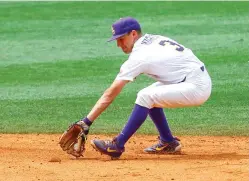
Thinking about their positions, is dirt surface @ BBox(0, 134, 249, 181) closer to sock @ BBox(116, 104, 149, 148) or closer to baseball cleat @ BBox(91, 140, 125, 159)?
baseball cleat @ BBox(91, 140, 125, 159)

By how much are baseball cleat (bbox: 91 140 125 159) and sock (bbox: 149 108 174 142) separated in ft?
1.91

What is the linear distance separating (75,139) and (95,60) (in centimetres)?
594

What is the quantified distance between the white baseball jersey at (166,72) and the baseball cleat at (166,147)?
50cm

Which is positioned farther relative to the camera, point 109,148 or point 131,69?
point 109,148

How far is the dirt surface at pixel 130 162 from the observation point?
7.30 m

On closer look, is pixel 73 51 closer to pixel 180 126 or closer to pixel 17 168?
pixel 180 126

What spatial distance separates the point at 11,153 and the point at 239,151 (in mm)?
2260

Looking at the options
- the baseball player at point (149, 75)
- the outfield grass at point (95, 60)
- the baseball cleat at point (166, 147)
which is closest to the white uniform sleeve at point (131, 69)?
the baseball player at point (149, 75)

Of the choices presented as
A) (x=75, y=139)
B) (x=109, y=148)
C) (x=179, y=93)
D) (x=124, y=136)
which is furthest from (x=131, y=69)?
(x=75, y=139)

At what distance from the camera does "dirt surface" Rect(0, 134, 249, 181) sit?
7301 millimetres

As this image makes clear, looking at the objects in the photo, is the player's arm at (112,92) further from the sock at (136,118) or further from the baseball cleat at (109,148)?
the baseball cleat at (109,148)

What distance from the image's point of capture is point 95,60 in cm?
1426

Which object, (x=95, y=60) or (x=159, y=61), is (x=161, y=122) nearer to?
(x=159, y=61)

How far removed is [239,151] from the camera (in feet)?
28.8
